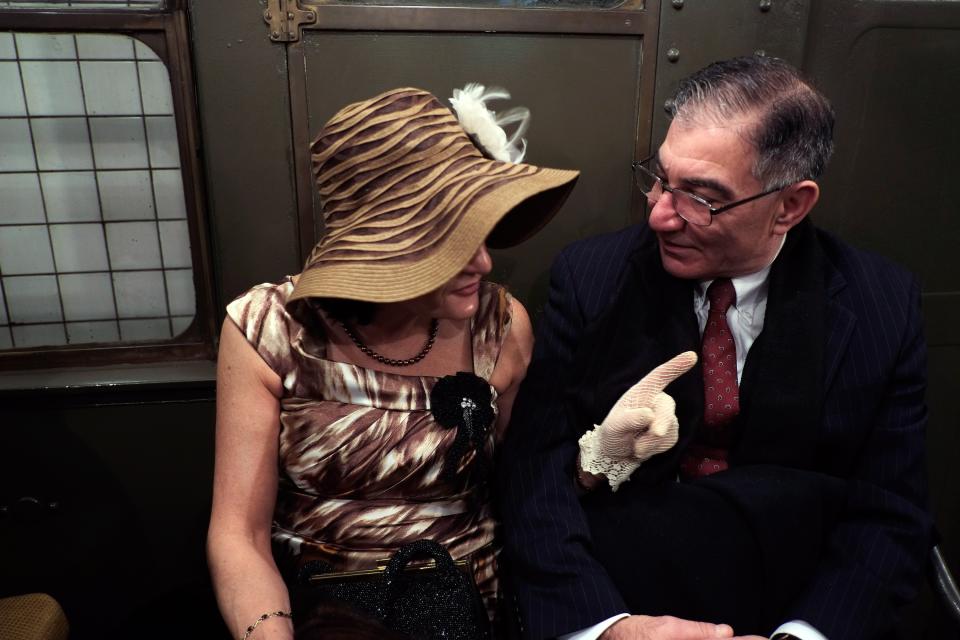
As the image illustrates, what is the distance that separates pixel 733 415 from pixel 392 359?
0.78 meters

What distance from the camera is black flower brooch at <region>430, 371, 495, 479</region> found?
1466 millimetres

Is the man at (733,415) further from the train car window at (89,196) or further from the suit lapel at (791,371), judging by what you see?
the train car window at (89,196)

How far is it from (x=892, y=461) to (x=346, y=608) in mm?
1203

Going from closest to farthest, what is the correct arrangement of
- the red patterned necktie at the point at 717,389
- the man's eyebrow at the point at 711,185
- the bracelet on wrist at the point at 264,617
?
the bracelet on wrist at the point at 264,617 → the man's eyebrow at the point at 711,185 → the red patterned necktie at the point at 717,389

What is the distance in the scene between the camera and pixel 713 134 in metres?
1.40

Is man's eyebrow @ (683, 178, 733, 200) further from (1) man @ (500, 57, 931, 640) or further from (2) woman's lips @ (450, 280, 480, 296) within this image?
(2) woman's lips @ (450, 280, 480, 296)

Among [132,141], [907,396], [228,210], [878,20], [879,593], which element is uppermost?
[878,20]

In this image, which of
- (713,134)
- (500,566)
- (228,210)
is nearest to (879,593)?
(500,566)

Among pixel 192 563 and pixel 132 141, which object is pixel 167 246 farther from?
pixel 192 563

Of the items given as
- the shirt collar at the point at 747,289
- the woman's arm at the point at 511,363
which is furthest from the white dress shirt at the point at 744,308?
the woman's arm at the point at 511,363

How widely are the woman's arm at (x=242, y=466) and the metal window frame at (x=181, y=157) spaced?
0.68 m

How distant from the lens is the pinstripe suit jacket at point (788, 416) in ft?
4.66

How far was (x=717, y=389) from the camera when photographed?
155 cm

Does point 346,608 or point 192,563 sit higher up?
point 346,608
